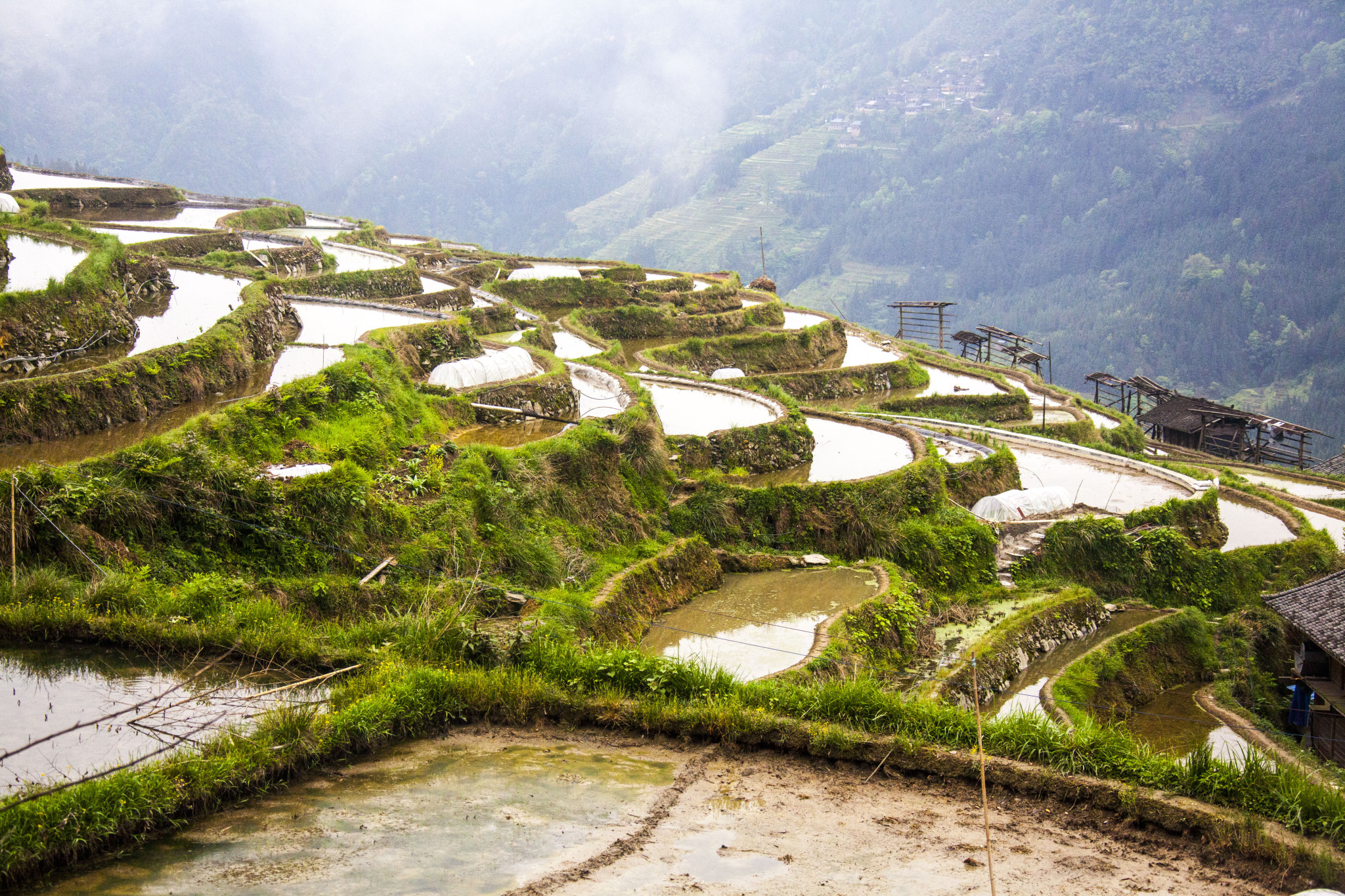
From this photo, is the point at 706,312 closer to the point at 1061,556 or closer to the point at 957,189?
the point at 1061,556

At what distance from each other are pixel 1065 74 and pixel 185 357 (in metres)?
172

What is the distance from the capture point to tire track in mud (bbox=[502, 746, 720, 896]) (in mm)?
6230

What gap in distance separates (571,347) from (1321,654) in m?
18.7

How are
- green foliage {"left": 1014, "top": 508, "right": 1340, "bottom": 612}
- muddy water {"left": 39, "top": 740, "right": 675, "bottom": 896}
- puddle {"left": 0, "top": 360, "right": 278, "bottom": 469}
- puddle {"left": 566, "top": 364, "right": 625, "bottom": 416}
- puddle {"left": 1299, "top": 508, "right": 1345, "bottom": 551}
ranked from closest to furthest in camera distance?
muddy water {"left": 39, "top": 740, "right": 675, "bottom": 896}, puddle {"left": 0, "top": 360, "right": 278, "bottom": 469}, green foliage {"left": 1014, "top": 508, "right": 1340, "bottom": 612}, puddle {"left": 566, "top": 364, "right": 625, "bottom": 416}, puddle {"left": 1299, "top": 508, "right": 1345, "bottom": 551}

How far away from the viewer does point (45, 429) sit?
475 inches

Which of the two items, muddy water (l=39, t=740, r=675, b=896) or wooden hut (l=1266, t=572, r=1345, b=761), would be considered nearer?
muddy water (l=39, t=740, r=675, b=896)

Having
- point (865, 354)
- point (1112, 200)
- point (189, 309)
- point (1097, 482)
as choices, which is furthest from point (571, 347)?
point (1112, 200)

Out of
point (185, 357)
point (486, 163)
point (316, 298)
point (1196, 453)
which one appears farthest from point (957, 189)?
point (185, 357)

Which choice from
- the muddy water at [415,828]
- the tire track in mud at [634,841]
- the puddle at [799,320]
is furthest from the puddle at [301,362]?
the puddle at [799,320]

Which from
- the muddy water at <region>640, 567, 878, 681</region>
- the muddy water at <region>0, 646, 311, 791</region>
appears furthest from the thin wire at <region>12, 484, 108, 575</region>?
the muddy water at <region>640, 567, 878, 681</region>

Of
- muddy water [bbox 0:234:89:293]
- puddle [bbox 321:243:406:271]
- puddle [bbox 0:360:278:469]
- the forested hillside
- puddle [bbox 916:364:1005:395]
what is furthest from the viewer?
the forested hillside

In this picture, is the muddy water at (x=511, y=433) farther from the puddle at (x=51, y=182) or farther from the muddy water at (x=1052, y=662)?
the puddle at (x=51, y=182)

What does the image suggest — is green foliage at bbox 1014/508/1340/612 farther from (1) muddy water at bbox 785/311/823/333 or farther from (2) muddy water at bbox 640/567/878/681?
(1) muddy water at bbox 785/311/823/333

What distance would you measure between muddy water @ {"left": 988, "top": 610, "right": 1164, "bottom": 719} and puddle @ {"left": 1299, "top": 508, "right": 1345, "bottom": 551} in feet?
21.3
